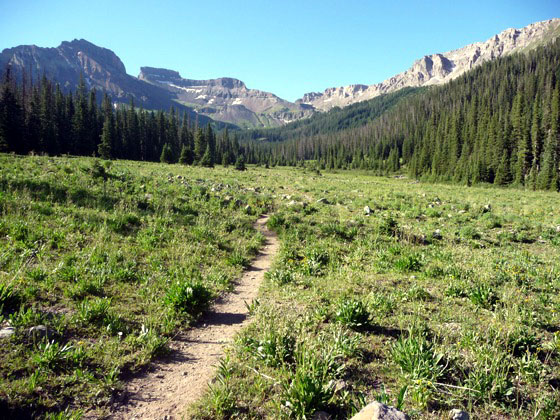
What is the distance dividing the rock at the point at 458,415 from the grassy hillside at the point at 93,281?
4.50 m

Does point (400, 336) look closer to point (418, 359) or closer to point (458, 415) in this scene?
point (418, 359)

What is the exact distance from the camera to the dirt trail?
146 inches

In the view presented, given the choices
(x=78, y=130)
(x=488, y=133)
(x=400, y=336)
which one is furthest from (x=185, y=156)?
(x=488, y=133)

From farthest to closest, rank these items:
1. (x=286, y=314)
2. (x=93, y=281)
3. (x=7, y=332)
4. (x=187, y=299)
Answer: (x=93, y=281) → (x=187, y=299) → (x=286, y=314) → (x=7, y=332)

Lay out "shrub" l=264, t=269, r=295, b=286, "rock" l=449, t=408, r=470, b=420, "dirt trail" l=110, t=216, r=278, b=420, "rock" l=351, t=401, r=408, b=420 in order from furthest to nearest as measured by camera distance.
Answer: "shrub" l=264, t=269, r=295, b=286 < "dirt trail" l=110, t=216, r=278, b=420 < "rock" l=449, t=408, r=470, b=420 < "rock" l=351, t=401, r=408, b=420

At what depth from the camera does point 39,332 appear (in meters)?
4.35

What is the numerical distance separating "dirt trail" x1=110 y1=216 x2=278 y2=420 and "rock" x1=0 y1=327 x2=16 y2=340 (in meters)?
2.06

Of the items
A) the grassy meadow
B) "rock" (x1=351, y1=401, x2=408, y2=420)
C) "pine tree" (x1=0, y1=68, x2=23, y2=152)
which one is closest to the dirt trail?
the grassy meadow

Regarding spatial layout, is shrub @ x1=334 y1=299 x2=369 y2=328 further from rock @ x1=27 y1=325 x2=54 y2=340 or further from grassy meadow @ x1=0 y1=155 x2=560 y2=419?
rock @ x1=27 y1=325 x2=54 y2=340

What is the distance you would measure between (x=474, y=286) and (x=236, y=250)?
7518 mm

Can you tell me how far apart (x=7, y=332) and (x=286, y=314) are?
15.5 ft

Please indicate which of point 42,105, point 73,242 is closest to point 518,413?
point 73,242

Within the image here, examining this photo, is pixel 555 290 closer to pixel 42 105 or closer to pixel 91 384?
pixel 91 384

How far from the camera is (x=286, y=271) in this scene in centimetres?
848
